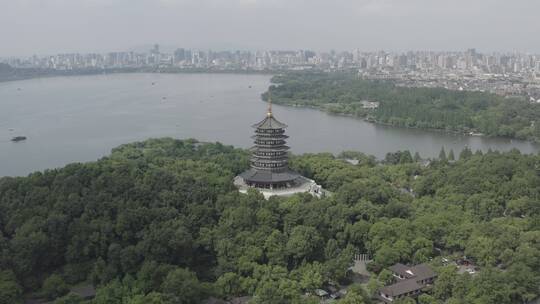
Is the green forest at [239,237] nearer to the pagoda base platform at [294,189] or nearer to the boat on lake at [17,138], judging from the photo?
the pagoda base platform at [294,189]

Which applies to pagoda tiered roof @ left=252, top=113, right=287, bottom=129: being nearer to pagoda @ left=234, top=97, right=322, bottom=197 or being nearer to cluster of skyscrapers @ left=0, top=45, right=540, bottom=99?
pagoda @ left=234, top=97, right=322, bottom=197

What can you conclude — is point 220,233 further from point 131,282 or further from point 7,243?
point 7,243

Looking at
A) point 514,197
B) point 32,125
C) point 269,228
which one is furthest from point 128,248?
point 32,125

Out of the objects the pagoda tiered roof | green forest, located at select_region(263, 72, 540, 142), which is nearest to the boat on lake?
the pagoda tiered roof

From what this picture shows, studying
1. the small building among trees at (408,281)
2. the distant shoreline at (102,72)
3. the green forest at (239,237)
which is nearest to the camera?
the green forest at (239,237)

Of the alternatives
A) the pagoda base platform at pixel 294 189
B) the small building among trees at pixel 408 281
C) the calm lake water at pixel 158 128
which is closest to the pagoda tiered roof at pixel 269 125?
the pagoda base platform at pixel 294 189

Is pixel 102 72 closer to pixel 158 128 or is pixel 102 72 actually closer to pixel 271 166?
pixel 158 128

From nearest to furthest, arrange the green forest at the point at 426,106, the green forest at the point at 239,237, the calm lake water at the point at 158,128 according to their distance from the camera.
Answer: the green forest at the point at 239,237
the calm lake water at the point at 158,128
the green forest at the point at 426,106

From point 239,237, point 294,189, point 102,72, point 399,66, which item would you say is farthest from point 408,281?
point 399,66
